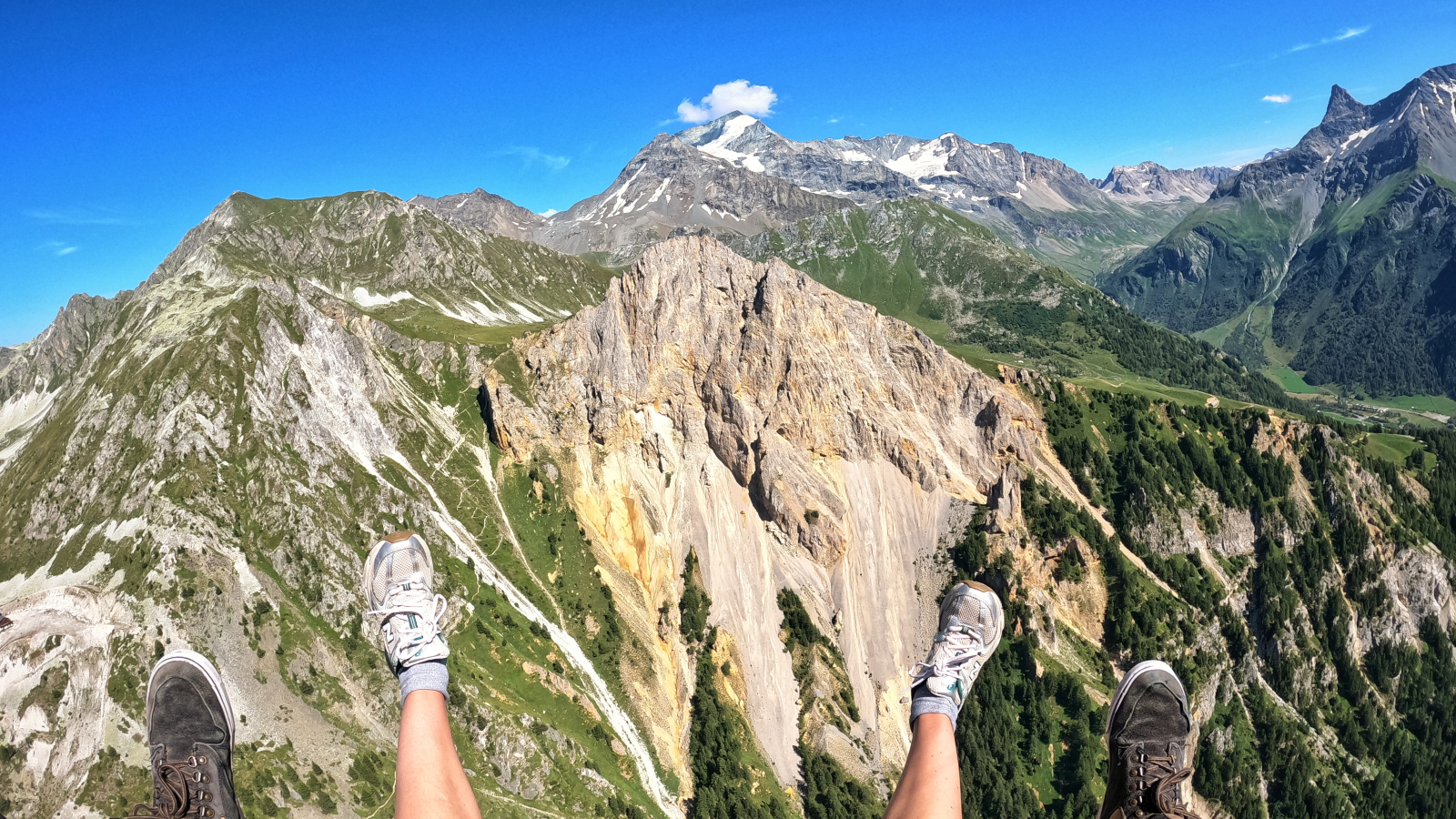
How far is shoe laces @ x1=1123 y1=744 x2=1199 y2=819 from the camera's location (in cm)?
1589

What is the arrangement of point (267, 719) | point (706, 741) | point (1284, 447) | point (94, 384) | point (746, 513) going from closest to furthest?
point (267, 719) < point (706, 741) < point (94, 384) < point (746, 513) < point (1284, 447)

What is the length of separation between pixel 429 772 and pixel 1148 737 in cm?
1794

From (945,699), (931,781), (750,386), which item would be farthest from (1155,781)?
A: (750,386)

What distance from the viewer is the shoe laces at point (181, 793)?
52.5 ft

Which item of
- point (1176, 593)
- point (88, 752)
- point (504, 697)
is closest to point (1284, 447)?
point (1176, 593)

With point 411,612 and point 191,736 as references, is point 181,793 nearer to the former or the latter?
point 191,736

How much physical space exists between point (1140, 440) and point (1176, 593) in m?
43.5

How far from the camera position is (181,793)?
16.3 metres

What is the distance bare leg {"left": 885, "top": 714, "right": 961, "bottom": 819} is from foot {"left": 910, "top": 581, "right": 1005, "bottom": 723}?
3.39ft

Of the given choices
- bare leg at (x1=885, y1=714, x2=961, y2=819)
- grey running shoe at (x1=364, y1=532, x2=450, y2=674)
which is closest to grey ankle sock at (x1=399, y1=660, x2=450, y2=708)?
grey running shoe at (x1=364, y1=532, x2=450, y2=674)

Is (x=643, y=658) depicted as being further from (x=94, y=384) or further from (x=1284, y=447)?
(x=1284, y=447)

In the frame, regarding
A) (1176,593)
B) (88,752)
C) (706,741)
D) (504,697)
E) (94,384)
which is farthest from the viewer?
(1176,593)

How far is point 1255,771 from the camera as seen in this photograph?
115438mm

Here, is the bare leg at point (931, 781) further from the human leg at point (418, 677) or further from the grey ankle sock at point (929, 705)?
the human leg at point (418, 677)
